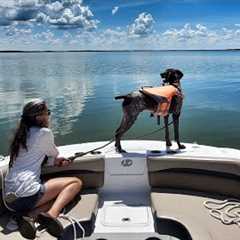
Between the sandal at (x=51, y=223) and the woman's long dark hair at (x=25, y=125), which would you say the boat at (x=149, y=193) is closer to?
the sandal at (x=51, y=223)

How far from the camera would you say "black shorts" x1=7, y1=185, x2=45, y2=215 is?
3.32m

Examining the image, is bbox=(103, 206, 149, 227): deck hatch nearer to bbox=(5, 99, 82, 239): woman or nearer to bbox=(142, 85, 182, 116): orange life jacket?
bbox=(5, 99, 82, 239): woman

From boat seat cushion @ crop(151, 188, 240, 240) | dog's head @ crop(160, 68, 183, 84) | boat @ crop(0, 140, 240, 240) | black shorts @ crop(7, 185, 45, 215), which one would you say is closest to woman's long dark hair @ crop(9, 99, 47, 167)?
black shorts @ crop(7, 185, 45, 215)

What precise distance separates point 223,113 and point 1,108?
756cm

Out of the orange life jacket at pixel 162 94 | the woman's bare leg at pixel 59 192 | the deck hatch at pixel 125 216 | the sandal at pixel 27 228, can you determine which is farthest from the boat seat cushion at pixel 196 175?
the sandal at pixel 27 228

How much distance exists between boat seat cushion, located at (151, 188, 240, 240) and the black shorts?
2.99ft

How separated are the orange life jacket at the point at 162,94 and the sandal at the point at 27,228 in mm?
1493

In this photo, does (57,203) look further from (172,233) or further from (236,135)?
(236,135)

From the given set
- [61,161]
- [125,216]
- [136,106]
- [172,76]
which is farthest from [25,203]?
[172,76]

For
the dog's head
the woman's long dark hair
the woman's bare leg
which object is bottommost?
the woman's bare leg

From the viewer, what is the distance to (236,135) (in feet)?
38.9

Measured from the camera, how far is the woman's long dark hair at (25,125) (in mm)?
3379

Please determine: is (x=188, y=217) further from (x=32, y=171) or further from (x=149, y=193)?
(x=32, y=171)

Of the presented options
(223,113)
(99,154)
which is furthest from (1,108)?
(99,154)
